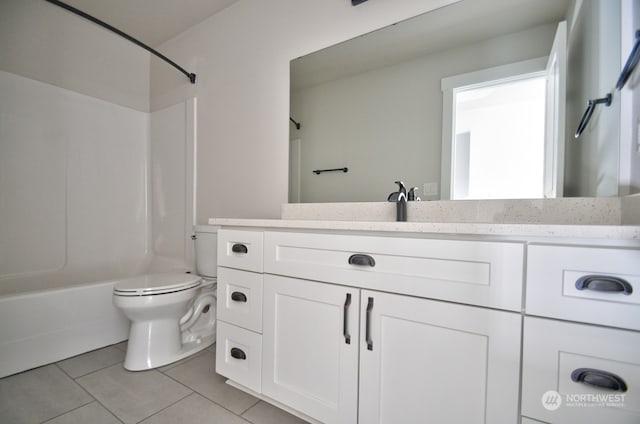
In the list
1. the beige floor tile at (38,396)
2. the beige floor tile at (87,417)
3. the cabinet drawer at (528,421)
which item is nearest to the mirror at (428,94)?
the cabinet drawer at (528,421)

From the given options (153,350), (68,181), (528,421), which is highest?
(68,181)

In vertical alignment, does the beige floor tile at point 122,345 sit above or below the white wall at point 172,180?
below

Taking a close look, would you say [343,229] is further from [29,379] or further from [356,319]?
[29,379]

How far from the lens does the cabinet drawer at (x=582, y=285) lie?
0.57 meters

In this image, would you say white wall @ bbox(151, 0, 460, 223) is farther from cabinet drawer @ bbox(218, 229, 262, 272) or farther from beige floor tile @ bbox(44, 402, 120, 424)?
beige floor tile @ bbox(44, 402, 120, 424)

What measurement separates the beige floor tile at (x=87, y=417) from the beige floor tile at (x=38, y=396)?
0.14 ft

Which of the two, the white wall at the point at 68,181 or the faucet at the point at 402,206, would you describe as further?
the white wall at the point at 68,181

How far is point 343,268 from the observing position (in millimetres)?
932

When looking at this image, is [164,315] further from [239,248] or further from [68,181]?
[68,181]

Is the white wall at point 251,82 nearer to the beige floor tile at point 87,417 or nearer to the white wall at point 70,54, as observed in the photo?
the white wall at point 70,54

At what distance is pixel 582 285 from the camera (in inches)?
24.0

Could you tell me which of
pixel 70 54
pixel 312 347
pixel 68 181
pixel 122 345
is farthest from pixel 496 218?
pixel 70 54

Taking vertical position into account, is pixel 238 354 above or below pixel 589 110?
below

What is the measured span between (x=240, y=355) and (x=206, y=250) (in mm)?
908
